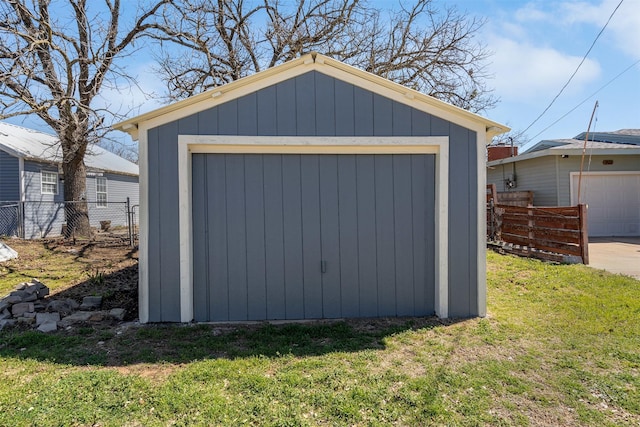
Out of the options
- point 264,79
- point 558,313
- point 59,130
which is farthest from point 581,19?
point 59,130

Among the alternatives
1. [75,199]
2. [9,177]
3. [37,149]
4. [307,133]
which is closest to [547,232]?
[307,133]

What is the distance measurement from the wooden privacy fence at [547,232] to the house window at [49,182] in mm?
14613

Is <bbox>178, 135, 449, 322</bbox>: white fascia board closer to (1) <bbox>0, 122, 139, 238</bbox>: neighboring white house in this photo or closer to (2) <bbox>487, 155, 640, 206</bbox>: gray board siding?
(1) <bbox>0, 122, 139, 238</bbox>: neighboring white house

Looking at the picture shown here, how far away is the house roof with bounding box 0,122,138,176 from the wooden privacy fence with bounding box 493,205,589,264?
1166cm

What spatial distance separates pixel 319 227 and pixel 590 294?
12.8 ft

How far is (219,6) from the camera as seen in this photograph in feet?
33.5

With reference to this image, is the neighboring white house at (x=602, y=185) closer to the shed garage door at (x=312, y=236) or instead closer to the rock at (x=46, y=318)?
the shed garage door at (x=312, y=236)

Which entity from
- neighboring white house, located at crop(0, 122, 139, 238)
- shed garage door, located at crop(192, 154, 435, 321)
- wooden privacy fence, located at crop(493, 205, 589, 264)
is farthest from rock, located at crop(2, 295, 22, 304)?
wooden privacy fence, located at crop(493, 205, 589, 264)

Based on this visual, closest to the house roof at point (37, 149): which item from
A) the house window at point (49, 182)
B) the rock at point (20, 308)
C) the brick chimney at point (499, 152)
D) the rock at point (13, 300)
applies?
the house window at point (49, 182)

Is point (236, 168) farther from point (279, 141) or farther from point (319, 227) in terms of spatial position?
point (319, 227)

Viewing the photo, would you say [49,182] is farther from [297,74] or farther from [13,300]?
[297,74]

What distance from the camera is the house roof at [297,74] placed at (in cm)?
395

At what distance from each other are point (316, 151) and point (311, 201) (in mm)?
579

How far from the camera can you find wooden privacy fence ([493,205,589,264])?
686 centimetres
